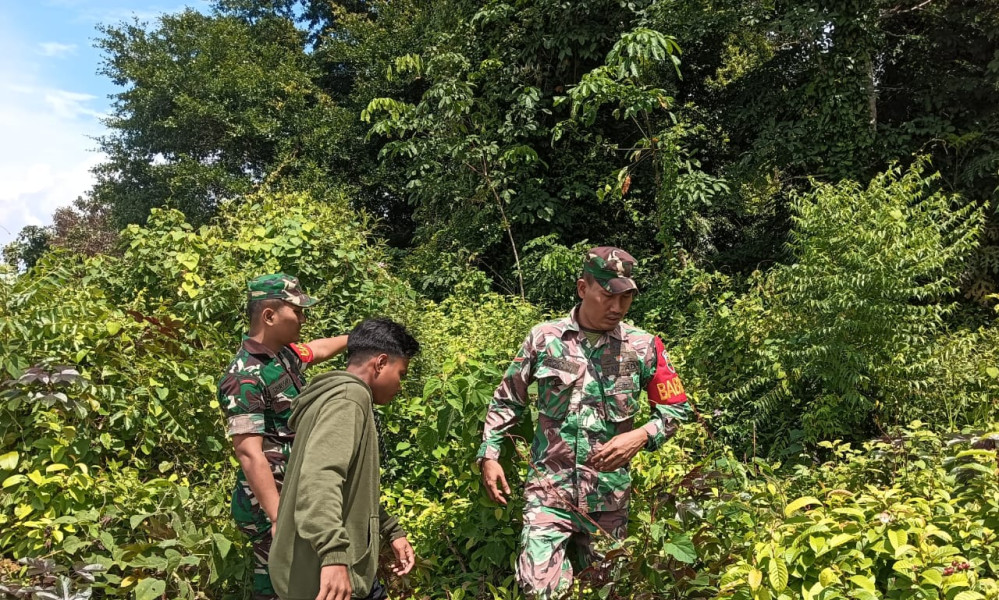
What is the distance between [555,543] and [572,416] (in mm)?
463

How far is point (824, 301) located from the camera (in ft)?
16.1

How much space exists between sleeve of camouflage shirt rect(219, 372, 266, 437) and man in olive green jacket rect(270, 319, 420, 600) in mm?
315

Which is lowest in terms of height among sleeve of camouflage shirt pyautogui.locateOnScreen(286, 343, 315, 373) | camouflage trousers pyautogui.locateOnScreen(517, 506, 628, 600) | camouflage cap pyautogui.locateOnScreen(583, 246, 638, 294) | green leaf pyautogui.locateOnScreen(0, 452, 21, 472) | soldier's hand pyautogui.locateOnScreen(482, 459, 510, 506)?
camouflage trousers pyautogui.locateOnScreen(517, 506, 628, 600)

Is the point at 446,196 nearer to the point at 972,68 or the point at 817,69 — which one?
the point at 817,69

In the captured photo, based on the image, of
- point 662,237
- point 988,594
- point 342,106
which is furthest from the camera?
point 342,106

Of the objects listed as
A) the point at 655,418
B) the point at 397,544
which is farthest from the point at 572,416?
the point at 397,544

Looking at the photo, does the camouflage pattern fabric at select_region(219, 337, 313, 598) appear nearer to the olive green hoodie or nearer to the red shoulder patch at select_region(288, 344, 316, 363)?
the red shoulder patch at select_region(288, 344, 316, 363)

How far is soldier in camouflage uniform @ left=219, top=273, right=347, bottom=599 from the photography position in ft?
8.27

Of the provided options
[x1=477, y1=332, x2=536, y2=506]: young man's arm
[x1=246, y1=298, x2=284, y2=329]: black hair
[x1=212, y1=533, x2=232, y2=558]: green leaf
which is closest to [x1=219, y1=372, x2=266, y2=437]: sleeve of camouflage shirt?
[x1=246, y1=298, x2=284, y2=329]: black hair

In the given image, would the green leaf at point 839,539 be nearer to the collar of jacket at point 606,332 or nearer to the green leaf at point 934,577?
the green leaf at point 934,577

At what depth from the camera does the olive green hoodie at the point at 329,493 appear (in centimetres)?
198

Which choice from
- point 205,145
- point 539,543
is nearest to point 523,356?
point 539,543

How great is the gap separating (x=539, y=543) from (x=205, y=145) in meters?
19.9

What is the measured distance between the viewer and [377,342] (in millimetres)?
2328
